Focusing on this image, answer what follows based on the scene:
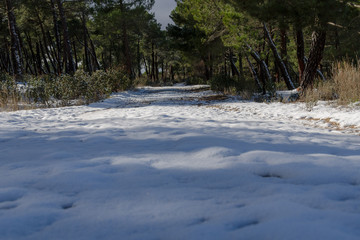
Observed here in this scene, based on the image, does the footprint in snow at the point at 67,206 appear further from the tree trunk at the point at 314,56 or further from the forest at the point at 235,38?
the tree trunk at the point at 314,56

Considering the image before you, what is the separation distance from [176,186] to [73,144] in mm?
1747

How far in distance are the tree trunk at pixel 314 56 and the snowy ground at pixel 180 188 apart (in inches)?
218

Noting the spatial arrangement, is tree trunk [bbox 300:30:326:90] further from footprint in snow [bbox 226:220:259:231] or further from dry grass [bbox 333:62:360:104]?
footprint in snow [bbox 226:220:259:231]

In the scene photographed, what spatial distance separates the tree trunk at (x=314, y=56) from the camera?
7.60 meters

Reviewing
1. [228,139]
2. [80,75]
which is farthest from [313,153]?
[80,75]

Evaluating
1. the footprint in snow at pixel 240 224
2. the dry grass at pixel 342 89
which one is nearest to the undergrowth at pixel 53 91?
the dry grass at pixel 342 89

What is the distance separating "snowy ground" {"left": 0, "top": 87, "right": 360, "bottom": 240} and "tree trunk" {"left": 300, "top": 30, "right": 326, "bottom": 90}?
5.54 metres

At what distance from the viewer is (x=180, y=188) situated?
5.35 feet

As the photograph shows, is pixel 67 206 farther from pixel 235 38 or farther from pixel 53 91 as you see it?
pixel 235 38

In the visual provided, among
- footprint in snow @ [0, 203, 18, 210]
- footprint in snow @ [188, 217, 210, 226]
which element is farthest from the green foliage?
footprint in snow @ [188, 217, 210, 226]

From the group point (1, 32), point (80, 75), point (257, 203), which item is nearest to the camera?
point (257, 203)

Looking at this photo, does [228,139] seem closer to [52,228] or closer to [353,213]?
[353,213]

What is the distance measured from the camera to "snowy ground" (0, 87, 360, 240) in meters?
1.15

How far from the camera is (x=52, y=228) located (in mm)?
1184
